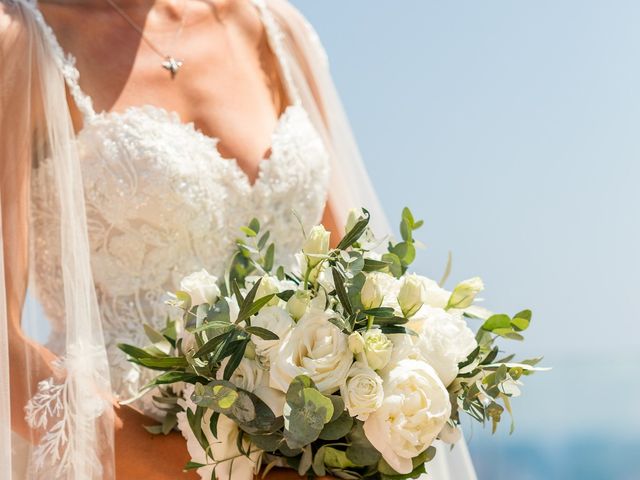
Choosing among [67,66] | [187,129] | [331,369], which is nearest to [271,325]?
[331,369]

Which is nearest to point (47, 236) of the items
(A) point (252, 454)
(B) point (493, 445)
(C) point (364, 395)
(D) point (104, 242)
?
(D) point (104, 242)

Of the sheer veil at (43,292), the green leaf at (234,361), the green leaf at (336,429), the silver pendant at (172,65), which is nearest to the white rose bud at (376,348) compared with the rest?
the green leaf at (336,429)

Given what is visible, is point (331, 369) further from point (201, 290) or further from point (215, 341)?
point (201, 290)

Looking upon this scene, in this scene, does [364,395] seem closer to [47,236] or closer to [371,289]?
[371,289]

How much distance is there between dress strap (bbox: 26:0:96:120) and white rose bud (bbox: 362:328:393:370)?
3.50ft

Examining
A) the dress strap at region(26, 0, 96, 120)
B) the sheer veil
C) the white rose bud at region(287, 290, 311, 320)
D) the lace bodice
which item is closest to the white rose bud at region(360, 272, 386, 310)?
the white rose bud at region(287, 290, 311, 320)

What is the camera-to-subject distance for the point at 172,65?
271 cm

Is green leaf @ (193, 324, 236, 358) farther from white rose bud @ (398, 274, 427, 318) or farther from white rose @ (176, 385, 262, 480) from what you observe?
white rose bud @ (398, 274, 427, 318)

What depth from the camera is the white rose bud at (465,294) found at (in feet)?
6.48

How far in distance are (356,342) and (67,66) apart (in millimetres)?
1174

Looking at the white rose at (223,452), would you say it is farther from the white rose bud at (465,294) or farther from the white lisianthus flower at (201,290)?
the white rose bud at (465,294)

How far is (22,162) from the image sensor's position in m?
2.25

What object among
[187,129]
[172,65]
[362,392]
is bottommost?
[362,392]

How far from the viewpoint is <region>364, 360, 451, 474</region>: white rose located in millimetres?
1727
